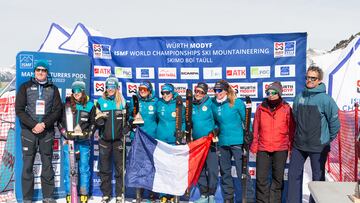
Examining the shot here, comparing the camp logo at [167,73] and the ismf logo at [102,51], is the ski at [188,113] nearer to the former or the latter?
Answer: the camp logo at [167,73]

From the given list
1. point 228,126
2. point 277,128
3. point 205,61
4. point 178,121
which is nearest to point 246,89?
point 205,61

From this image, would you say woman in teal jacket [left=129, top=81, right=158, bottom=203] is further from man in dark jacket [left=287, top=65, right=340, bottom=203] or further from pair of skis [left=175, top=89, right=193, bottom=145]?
man in dark jacket [left=287, top=65, right=340, bottom=203]

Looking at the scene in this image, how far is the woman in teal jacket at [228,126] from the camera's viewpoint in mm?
6184

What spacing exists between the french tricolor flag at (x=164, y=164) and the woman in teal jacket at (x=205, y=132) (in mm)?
122

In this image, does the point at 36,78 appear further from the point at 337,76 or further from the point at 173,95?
the point at 337,76

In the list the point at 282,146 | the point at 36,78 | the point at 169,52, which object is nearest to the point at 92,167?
the point at 36,78

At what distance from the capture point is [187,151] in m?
6.27

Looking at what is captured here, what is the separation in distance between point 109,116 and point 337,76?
6.06 meters

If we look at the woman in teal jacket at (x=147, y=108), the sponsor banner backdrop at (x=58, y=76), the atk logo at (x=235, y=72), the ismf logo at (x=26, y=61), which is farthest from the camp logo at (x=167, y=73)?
the ismf logo at (x=26, y=61)

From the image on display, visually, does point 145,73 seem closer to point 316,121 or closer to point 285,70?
point 285,70

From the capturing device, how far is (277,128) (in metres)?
5.88

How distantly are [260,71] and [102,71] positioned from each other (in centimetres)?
284

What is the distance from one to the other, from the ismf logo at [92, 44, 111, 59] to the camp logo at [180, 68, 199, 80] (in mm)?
1405

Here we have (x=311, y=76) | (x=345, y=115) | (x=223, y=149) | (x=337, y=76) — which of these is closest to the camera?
(x=311, y=76)
